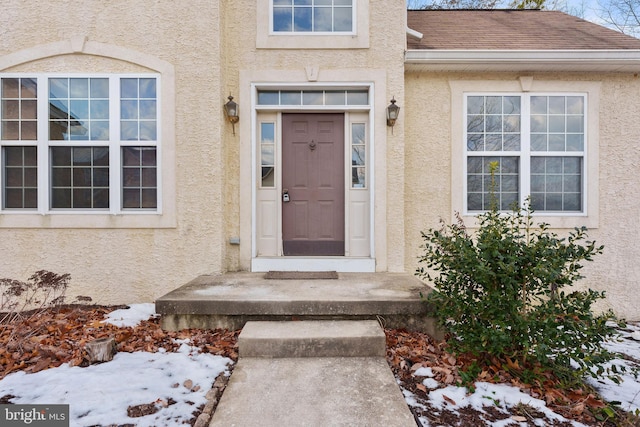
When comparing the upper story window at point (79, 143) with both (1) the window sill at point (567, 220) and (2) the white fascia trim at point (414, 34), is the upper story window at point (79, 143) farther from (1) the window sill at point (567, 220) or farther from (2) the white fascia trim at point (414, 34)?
(1) the window sill at point (567, 220)

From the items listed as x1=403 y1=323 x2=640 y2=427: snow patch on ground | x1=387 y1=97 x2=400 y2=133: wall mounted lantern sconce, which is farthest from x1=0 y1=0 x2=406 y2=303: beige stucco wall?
x1=403 y1=323 x2=640 y2=427: snow patch on ground

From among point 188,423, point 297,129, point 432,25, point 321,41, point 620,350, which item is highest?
point 432,25

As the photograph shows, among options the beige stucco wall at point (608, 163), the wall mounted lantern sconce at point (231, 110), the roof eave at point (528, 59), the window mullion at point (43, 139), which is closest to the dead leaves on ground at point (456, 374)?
A: the beige stucco wall at point (608, 163)

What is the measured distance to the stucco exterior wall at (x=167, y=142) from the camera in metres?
4.13

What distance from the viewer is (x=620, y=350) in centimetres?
346

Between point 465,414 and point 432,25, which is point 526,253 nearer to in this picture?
point 465,414

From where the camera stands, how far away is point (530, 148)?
464 cm

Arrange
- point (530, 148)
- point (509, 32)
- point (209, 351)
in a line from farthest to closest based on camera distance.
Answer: point (509, 32) → point (530, 148) → point (209, 351)

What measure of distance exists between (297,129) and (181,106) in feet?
5.21

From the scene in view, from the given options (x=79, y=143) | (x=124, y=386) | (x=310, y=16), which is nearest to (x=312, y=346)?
(x=124, y=386)

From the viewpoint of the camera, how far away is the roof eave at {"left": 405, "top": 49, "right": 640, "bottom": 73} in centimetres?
429

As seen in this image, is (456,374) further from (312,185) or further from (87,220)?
(87,220)

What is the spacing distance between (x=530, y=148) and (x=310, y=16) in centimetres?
372

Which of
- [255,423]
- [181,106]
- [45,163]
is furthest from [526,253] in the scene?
[45,163]
